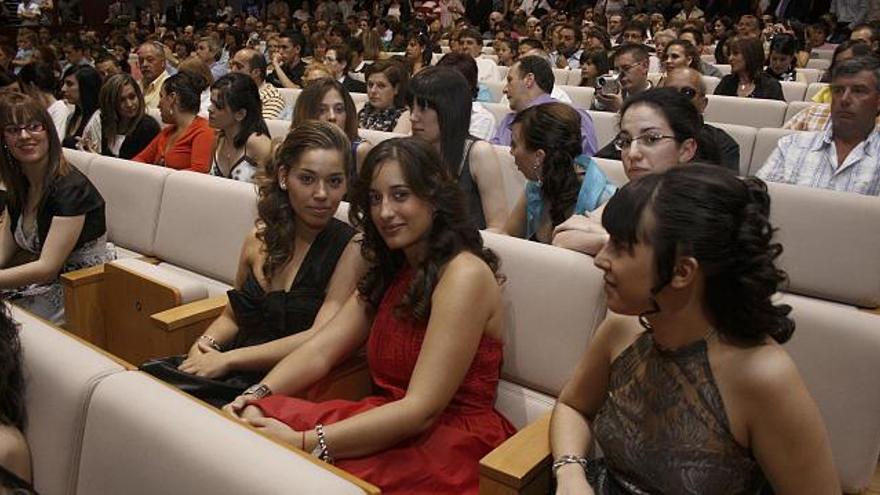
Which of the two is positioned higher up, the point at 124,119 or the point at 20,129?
the point at 20,129

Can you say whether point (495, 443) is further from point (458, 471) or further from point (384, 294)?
point (384, 294)

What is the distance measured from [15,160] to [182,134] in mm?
1176

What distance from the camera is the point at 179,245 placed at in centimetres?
298

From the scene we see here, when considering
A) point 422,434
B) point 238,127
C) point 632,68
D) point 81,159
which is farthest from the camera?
point 632,68

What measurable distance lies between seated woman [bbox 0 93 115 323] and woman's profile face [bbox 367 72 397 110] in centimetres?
182

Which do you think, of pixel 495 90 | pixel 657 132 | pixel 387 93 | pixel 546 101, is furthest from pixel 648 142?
pixel 495 90

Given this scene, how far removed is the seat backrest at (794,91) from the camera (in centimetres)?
487

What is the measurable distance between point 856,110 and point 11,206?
295cm

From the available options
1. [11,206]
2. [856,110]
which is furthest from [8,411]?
[856,110]

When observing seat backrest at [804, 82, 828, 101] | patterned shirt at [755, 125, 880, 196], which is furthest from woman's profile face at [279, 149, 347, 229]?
seat backrest at [804, 82, 828, 101]

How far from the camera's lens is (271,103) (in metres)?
4.85

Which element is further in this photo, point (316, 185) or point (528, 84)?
point (528, 84)

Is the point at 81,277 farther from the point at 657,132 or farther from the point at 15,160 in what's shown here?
the point at 657,132

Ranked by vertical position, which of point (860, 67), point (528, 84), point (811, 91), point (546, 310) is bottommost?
point (546, 310)
